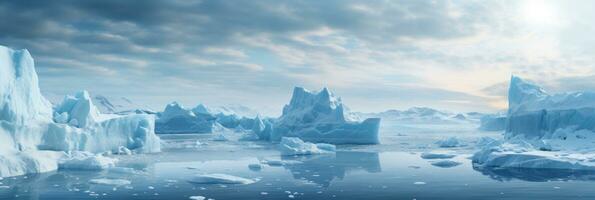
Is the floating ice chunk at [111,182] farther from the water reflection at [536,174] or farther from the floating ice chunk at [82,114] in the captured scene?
the water reflection at [536,174]

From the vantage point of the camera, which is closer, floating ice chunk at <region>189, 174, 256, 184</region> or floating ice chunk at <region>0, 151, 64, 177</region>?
floating ice chunk at <region>189, 174, 256, 184</region>

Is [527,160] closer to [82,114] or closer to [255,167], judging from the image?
Result: [255,167]

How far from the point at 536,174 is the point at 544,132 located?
16.4 meters

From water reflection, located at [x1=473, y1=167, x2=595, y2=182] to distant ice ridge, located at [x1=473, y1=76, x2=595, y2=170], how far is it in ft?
3.16

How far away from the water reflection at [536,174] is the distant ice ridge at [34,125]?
1702cm

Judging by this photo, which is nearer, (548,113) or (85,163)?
(85,163)

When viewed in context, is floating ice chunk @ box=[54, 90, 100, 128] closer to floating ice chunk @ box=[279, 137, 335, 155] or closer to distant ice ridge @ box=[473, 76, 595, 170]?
floating ice chunk @ box=[279, 137, 335, 155]

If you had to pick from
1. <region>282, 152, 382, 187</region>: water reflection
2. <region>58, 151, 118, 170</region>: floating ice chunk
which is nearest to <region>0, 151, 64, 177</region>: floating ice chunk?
<region>58, 151, 118, 170</region>: floating ice chunk

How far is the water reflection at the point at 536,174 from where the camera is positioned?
767 inches

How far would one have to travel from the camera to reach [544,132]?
1410 inches

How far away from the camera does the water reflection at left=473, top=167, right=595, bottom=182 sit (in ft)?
63.9

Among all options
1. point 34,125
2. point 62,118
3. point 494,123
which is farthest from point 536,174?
point 494,123

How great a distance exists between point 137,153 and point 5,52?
10521 mm

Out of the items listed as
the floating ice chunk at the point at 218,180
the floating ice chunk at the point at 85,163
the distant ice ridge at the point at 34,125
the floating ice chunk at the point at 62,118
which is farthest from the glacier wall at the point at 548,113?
the floating ice chunk at the point at 62,118
